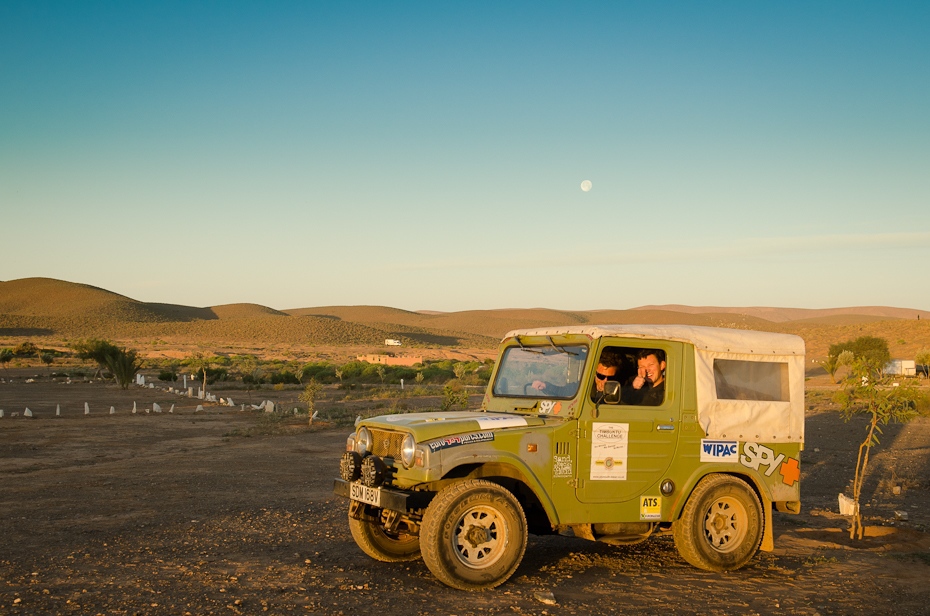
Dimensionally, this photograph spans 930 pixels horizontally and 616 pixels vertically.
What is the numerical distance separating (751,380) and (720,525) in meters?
1.53

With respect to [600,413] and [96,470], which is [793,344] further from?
[96,470]

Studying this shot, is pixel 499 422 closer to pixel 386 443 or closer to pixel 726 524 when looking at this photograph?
pixel 386 443

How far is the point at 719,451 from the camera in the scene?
841cm

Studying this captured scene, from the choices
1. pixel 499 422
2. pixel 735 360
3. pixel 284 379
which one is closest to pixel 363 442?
pixel 499 422

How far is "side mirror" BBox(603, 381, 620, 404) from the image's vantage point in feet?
24.9

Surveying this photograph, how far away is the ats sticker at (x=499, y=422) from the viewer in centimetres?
744

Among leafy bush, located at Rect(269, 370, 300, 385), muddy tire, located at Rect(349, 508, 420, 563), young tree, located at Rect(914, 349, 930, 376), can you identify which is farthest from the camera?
young tree, located at Rect(914, 349, 930, 376)

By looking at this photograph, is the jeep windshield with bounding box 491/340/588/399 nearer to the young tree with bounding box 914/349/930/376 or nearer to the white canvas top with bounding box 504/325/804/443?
the white canvas top with bounding box 504/325/804/443

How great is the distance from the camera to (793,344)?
8.86m

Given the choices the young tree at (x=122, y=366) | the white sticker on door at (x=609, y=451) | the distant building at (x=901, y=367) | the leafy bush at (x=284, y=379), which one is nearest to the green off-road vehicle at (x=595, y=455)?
the white sticker on door at (x=609, y=451)

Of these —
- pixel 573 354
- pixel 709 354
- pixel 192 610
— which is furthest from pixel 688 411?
pixel 192 610

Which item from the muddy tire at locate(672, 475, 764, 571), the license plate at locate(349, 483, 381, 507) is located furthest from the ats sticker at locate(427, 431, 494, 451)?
the muddy tire at locate(672, 475, 764, 571)

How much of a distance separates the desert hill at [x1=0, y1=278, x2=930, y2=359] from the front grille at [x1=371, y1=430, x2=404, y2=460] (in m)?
67.2

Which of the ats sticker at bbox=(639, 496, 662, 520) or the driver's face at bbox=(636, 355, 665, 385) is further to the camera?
the driver's face at bbox=(636, 355, 665, 385)
